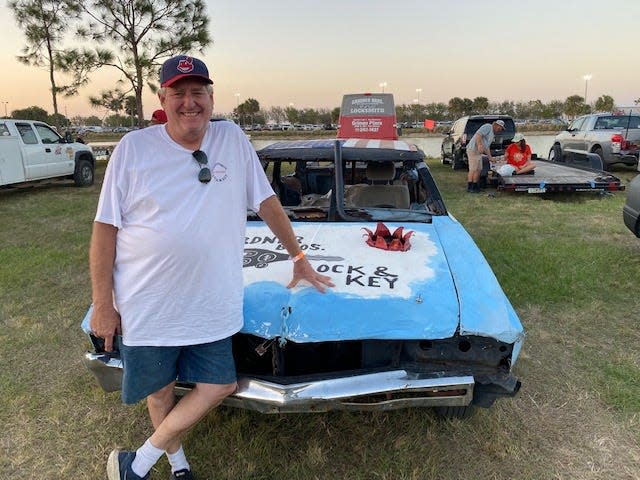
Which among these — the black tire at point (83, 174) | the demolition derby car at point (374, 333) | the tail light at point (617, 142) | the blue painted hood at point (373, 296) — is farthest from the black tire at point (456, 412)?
the black tire at point (83, 174)

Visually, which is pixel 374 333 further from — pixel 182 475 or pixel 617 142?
pixel 617 142

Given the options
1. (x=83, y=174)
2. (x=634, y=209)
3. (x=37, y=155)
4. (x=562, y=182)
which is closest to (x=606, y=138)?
(x=562, y=182)

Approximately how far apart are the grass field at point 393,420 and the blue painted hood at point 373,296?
33.0 inches

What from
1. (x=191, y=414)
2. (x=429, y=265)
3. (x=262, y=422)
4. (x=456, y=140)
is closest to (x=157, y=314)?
(x=191, y=414)

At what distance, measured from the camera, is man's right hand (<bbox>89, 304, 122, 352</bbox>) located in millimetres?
1832

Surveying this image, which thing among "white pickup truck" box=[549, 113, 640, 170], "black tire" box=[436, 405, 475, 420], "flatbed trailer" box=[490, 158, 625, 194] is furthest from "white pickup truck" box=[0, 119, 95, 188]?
"white pickup truck" box=[549, 113, 640, 170]

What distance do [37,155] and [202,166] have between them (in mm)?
11364

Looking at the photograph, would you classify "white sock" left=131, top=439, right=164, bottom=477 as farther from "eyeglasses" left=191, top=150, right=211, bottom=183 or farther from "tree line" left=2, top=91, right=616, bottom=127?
"tree line" left=2, top=91, right=616, bottom=127

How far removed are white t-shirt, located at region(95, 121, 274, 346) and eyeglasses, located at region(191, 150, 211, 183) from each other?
0.02 m

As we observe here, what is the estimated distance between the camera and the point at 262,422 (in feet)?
9.06

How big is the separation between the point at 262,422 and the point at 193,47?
16.8 metres

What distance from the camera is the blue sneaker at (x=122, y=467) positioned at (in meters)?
2.10

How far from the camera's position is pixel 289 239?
2.29m

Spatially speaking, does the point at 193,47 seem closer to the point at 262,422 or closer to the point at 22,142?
the point at 22,142
